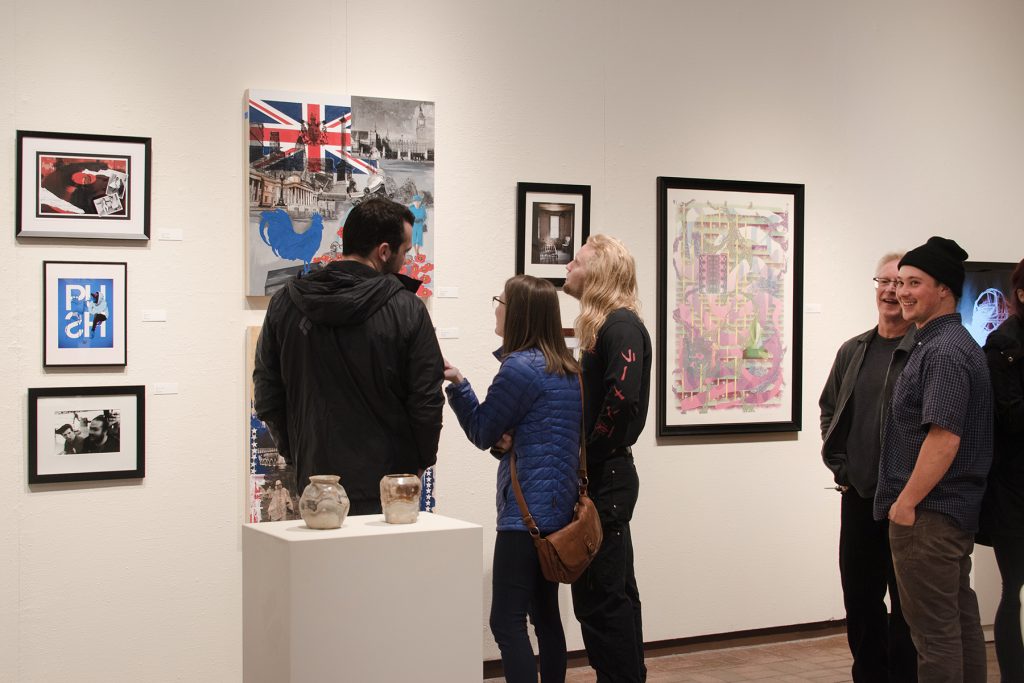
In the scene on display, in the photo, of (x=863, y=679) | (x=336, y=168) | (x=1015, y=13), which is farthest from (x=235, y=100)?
(x=1015, y=13)

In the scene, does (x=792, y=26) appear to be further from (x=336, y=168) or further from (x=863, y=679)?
(x=863, y=679)

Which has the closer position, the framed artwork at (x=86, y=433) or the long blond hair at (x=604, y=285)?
the long blond hair at (x=604, y=285)

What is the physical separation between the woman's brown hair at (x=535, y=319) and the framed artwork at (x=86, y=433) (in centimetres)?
157

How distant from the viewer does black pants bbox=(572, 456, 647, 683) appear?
3604 mm

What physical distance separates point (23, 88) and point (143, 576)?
1865 millimetres

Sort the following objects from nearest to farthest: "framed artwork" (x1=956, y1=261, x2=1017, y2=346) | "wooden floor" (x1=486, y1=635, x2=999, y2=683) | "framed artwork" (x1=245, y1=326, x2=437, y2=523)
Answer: "framed artwork" (x1=245, y1=326, x2=437, y2=523) < "wooden floor" (x1=486, y1=635, x2=999, y2=683) < "framed artwork" (x1=956, y1=261, x2=1017, y2=346)

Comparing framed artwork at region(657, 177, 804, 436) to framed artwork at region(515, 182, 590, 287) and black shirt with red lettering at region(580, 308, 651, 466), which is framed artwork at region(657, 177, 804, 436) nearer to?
framed artwork at region(515, 182, 590, 287)

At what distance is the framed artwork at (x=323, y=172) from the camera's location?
4180 millimetres

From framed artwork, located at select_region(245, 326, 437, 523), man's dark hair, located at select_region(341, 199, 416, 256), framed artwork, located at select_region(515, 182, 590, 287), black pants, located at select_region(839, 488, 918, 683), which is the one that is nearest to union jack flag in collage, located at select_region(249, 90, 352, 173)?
framed artwork, located at select_region(245, 326, 437, 523)

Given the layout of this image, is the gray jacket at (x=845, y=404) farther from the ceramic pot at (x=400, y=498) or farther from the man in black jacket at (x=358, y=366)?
the ceramic pot at (x=400, y=498)

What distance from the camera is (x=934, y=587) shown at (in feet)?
11.1

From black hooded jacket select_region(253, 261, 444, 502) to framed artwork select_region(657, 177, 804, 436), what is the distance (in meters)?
2.10

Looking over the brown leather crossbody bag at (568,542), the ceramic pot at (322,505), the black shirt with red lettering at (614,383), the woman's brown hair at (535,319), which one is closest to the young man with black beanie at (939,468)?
the black shirt with red lettering at (614,383)

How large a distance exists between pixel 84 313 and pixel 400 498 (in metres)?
2.03
